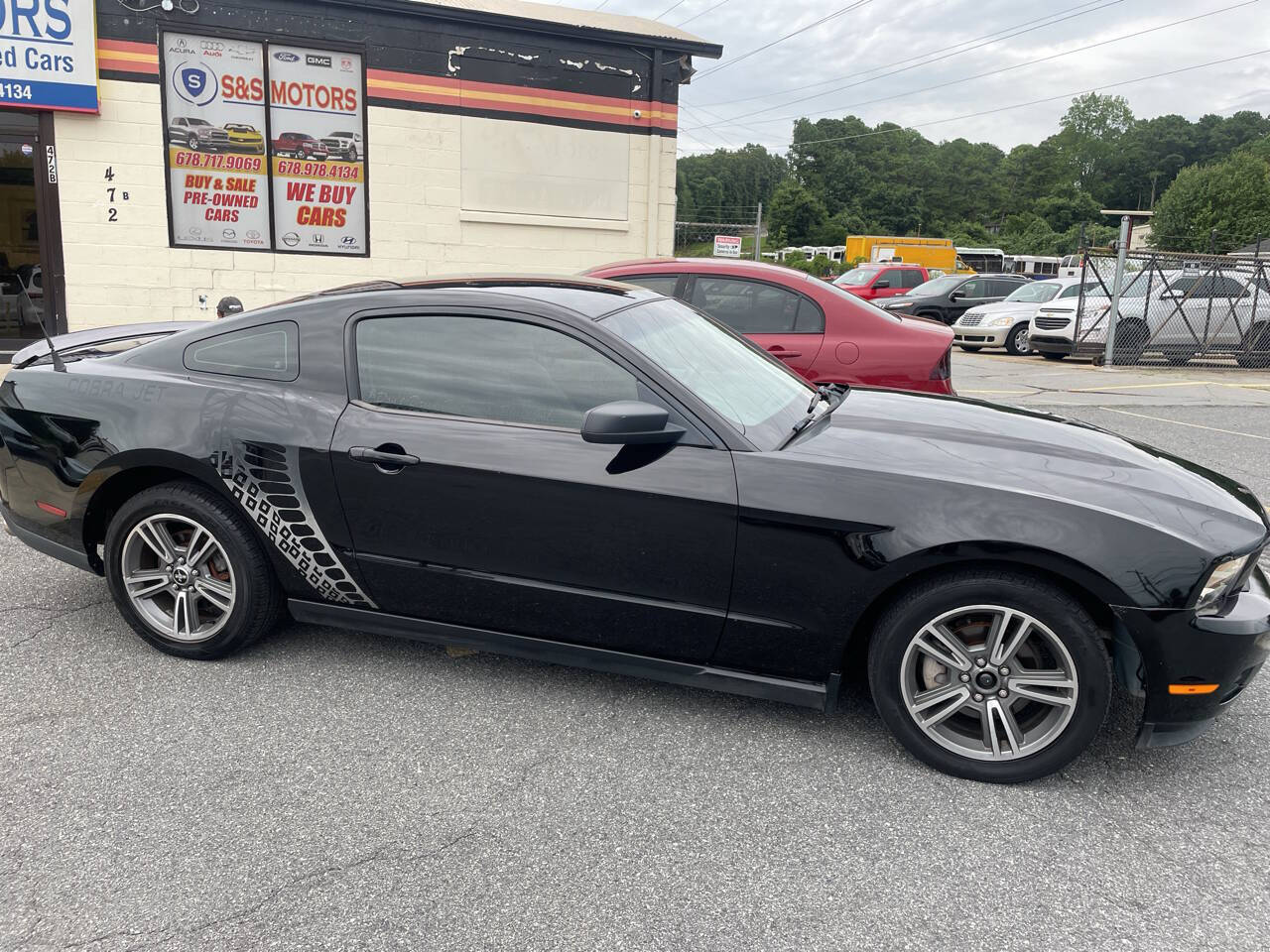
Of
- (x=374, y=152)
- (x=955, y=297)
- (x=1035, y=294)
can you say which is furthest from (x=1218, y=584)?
(x=955, y=297)

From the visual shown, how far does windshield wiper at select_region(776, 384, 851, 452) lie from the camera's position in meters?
3.37

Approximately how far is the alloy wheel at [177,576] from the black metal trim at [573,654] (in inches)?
11.9

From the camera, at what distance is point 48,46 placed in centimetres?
1031

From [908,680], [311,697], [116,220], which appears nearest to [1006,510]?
[908,680]

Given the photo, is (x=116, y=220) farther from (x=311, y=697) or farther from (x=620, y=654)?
(x=620, y=654)

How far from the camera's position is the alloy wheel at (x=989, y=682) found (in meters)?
2.88

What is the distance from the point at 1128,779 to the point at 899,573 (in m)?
1.00

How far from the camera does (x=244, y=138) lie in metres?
11.3

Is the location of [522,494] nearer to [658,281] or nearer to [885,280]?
[658,281]

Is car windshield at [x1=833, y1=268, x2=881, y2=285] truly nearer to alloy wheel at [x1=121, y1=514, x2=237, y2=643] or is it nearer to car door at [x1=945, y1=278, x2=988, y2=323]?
car door at [x1=945, y1=278, x2=988, y2=323]

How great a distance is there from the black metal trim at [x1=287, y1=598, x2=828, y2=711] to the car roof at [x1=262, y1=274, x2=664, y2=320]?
118 centimetres

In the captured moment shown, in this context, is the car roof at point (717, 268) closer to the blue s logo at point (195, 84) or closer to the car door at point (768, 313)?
the car door at point (768, 313)

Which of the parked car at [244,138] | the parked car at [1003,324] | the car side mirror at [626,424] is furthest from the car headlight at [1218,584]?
the parked car at [1003,324]

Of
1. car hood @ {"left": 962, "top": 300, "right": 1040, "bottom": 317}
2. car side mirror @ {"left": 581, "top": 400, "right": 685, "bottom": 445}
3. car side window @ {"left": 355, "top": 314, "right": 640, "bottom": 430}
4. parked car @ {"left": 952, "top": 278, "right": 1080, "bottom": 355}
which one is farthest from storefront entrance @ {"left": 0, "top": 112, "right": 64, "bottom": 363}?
car hood @ {"left": 962, "top": 300, "right": 1040, "bottom": 317}
